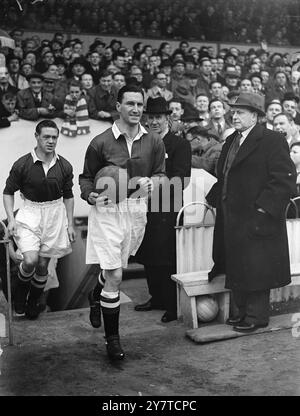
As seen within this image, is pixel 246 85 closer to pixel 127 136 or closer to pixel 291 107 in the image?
pixel 291 107

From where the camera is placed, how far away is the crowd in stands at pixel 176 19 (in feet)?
35.0

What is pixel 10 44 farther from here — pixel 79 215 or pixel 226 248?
pixel 226 248

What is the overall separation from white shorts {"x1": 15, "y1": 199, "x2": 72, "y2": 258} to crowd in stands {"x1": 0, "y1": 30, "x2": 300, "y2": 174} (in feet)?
5.93

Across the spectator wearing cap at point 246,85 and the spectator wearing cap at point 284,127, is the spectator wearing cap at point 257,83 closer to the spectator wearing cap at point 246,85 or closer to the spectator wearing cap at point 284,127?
the spectator wearing cap at point 246,85

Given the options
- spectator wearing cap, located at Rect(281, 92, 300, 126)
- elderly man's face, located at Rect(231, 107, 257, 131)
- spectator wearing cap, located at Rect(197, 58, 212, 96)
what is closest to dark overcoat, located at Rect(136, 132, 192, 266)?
elderly man's face, located at Rect(231, 107, 257, 131)

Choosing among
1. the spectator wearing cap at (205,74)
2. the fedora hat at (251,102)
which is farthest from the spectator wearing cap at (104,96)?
the fedora hat at (251,102)

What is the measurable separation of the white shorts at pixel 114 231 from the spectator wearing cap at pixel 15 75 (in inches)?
184

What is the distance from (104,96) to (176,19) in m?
4.75

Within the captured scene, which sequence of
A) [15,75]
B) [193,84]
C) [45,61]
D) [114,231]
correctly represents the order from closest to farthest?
[114,231], [15,75], [45,61], [193,84]

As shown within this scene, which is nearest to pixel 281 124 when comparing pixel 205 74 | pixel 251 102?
pixel 251 102

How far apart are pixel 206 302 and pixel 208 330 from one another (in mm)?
330

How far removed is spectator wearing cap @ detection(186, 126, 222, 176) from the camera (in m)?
6.16

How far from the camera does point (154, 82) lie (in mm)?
9266

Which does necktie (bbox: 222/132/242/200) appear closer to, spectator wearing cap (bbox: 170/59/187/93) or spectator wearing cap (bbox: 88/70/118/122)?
spectator wearing cap (bbox: 88/70/118/122)
